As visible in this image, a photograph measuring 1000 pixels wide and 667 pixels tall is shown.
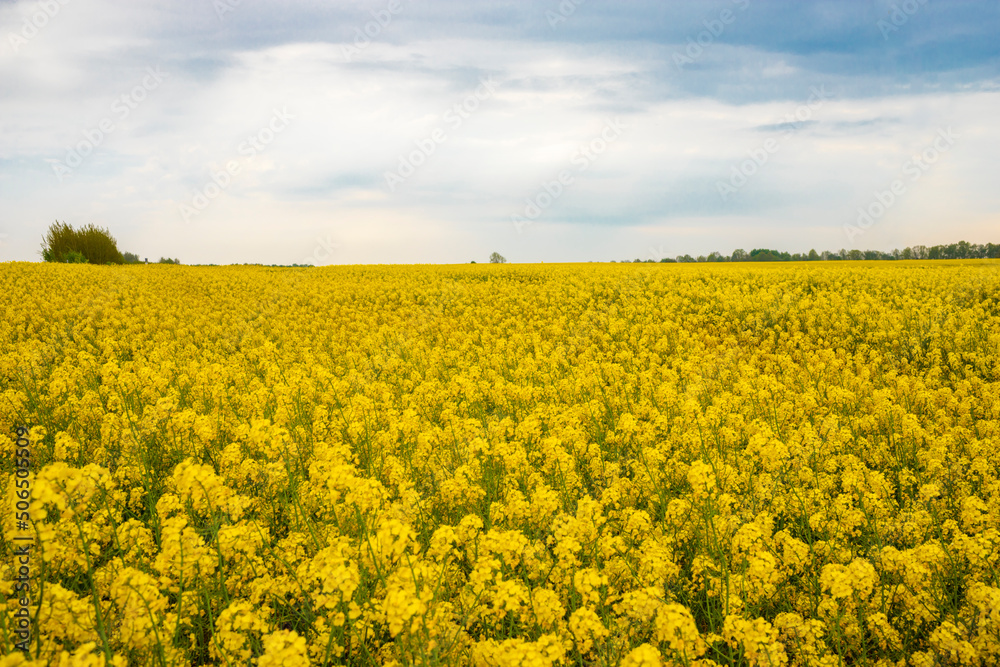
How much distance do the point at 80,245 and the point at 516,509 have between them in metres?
59.0

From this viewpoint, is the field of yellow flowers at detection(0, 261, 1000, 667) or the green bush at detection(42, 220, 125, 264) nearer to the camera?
the field of yellow flowers at detection(0, 261, 1000, 667)

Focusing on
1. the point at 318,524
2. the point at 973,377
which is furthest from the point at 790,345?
the point at 318,524

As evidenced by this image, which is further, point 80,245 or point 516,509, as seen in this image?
point 80,245

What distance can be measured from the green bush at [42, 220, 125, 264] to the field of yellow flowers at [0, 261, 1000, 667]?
45058 millimetres

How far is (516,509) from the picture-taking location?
13.1 feet

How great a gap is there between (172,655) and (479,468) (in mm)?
2778

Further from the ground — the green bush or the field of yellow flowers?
the green bush

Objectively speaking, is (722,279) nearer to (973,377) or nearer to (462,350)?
(973,377)

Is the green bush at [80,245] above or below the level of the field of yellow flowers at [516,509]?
above

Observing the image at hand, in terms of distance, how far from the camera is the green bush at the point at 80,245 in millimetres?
45562

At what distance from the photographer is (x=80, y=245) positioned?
4659cm

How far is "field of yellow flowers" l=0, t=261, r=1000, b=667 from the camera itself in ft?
9.73

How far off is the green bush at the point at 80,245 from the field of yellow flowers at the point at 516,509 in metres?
45.1

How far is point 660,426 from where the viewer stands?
607 cm
